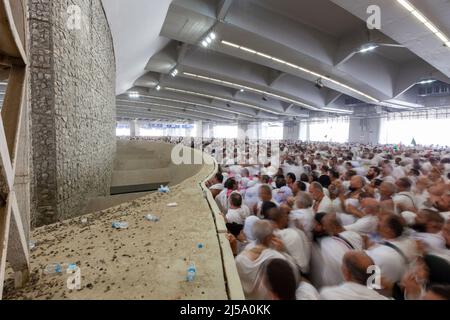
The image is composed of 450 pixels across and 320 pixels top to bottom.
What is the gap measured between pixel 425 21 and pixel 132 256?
792 centimetres

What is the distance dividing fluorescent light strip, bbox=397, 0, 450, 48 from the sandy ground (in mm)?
6244

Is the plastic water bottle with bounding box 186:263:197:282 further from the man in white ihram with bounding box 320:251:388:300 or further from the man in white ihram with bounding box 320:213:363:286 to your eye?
the man in white ihram with bounding box 320:213:363:286

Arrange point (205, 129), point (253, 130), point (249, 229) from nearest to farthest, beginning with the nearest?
point (249, 229) < point (253, 130) < point (205, 129)

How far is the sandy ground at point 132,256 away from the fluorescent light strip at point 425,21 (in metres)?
6.24

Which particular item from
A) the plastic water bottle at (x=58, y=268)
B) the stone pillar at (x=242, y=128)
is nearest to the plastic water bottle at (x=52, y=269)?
the plastic water bottle at (x=58, y=268)

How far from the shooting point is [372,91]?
12.2 metres

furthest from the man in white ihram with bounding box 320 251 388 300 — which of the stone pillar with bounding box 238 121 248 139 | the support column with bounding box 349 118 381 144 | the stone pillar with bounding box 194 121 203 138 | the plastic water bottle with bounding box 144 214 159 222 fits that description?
the stone pillar with bounding box 194 121 203 138

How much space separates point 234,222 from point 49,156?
251cm

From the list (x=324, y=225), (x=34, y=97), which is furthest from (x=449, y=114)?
(x=34, y=97)

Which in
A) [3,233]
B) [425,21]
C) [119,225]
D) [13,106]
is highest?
[425,21]

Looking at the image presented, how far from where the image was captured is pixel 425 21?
5879mm

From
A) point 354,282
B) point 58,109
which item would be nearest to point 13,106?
point 58,109

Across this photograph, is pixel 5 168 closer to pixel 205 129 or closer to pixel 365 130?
pixel 365 130
